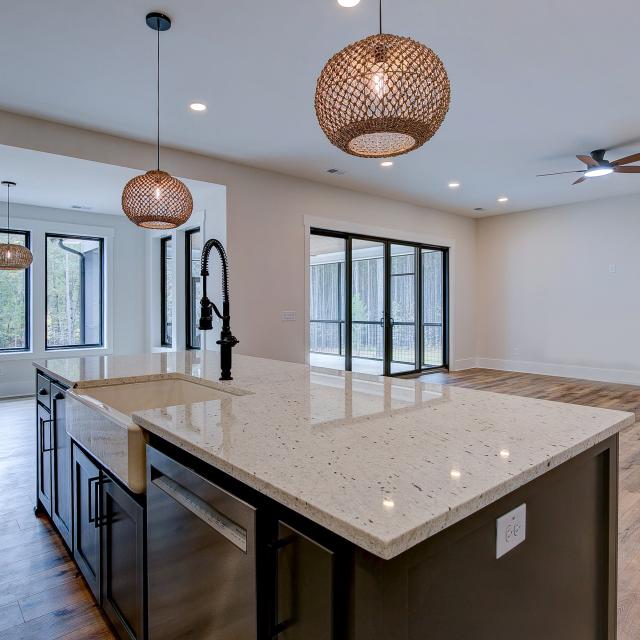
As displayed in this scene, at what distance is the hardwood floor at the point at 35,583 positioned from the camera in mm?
1819

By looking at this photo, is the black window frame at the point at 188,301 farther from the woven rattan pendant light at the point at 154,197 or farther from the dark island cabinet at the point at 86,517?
the dark island cabinet at the point at 86,517

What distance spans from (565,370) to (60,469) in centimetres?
743

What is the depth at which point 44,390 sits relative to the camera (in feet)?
8.39

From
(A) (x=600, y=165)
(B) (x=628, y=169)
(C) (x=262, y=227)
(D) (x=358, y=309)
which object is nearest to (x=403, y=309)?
(D) (x=358, y=309)

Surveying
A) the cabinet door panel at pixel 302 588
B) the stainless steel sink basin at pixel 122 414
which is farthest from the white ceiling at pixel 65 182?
the cabinet door panel at pixel 302 588

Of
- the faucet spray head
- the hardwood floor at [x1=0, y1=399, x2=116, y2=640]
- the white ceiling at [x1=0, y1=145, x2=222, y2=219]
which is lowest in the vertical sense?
the hardwood floor at [x1=0, y1=399, x2=116, y2=640]

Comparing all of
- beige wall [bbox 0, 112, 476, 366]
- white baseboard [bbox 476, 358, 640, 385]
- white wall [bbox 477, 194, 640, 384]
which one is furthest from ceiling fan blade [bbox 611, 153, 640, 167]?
white baseboard [bbox 476, 358, 640, 385]

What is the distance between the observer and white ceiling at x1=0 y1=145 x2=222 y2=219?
14.0 ft

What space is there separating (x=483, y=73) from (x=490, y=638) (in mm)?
3413

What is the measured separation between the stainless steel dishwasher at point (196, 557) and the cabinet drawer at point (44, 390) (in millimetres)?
1442

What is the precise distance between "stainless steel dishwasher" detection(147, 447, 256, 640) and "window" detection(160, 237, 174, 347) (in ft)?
19.5

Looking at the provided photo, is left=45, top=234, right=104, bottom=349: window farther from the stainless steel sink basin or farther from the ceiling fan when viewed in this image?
the ceiling fan

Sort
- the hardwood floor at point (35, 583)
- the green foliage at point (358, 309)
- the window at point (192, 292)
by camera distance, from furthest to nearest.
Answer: the green foliage at point (358, 309) < the window at point (192, 292) < the hardwood floor at point (35, 583)

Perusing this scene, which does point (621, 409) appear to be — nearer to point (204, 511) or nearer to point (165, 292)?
point (204, 511)
